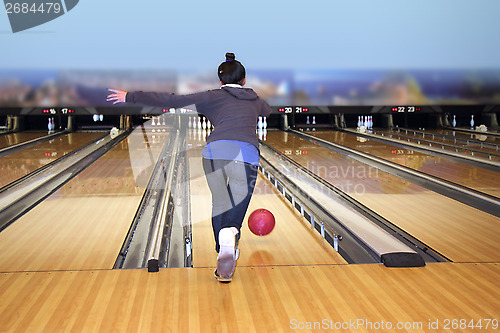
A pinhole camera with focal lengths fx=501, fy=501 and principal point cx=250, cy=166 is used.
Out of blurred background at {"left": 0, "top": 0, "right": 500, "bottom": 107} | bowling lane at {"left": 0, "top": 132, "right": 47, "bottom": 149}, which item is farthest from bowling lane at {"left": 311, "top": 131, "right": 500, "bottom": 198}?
bowling lane at {"left": 0, "top": 132, "right": 47, "bottom": 149}

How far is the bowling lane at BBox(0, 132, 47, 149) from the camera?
673cm

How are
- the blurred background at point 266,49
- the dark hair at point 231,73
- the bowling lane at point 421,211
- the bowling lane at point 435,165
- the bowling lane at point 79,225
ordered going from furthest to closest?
1. the blurred background at point 266,49
2. the bowling lane at point 435,165
3. the bowling lane at point 421,211
4. the bowling lane at point 79,225
5. the dark hair at point 231,73

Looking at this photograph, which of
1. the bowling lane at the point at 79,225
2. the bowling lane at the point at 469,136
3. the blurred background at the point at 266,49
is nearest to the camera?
the bowling lane at the point at 79,225

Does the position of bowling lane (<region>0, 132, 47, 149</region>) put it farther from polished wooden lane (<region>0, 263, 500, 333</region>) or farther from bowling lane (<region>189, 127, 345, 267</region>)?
polished wooden lane (<region>0, 263, 500, 333</region>)

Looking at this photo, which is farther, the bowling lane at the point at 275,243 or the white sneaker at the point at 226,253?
the bowling lane at the point at 275,243

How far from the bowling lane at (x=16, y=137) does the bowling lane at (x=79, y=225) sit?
96.2 inches

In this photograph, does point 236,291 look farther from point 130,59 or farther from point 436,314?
point 130,59

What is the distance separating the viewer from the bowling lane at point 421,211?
2579 millimetres

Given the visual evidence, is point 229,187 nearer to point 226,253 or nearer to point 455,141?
point 226,253

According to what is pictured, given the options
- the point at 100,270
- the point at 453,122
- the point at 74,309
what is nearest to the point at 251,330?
the point at 74,309

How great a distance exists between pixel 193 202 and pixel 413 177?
2.06 meters

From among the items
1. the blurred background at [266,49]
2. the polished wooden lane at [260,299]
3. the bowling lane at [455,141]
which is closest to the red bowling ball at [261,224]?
the polished wooden lane at [260,299]

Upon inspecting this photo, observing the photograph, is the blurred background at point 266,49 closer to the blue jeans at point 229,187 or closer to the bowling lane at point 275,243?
the bowling lane at point 275,243

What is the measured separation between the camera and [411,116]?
30.7ft
